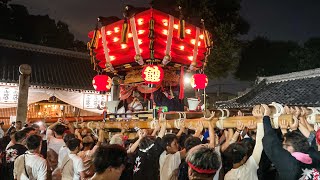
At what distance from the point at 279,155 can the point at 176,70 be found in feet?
35.2

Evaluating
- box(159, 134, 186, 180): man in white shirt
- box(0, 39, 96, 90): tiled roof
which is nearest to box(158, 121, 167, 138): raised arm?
box(159, 134, 186, 180): man in white shirt

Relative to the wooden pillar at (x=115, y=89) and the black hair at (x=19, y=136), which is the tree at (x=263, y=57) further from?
the black hair at (x=19, y=136)

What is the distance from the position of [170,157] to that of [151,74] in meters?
6.54

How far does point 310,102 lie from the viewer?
14.5m

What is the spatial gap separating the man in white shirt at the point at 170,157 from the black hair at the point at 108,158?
68.8 inches

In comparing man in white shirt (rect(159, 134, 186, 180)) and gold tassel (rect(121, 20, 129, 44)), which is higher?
gold tassel (rect(121, 20, 129, 44))

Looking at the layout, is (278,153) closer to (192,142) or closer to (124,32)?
(192,142)

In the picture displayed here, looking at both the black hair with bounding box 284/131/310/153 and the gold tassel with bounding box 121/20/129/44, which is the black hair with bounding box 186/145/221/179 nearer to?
the black hair with bounding box 284/131/310/153

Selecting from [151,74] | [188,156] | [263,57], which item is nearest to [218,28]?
[151,74]

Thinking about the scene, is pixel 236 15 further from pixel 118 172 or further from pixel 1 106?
pixel 118 172

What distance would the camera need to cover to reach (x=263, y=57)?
31609 millimetres

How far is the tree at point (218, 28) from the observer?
752 inches

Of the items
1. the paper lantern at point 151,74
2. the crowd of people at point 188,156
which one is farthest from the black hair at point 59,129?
the paper lantern at point 151,74

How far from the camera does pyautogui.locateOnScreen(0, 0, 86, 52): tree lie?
32.2m
